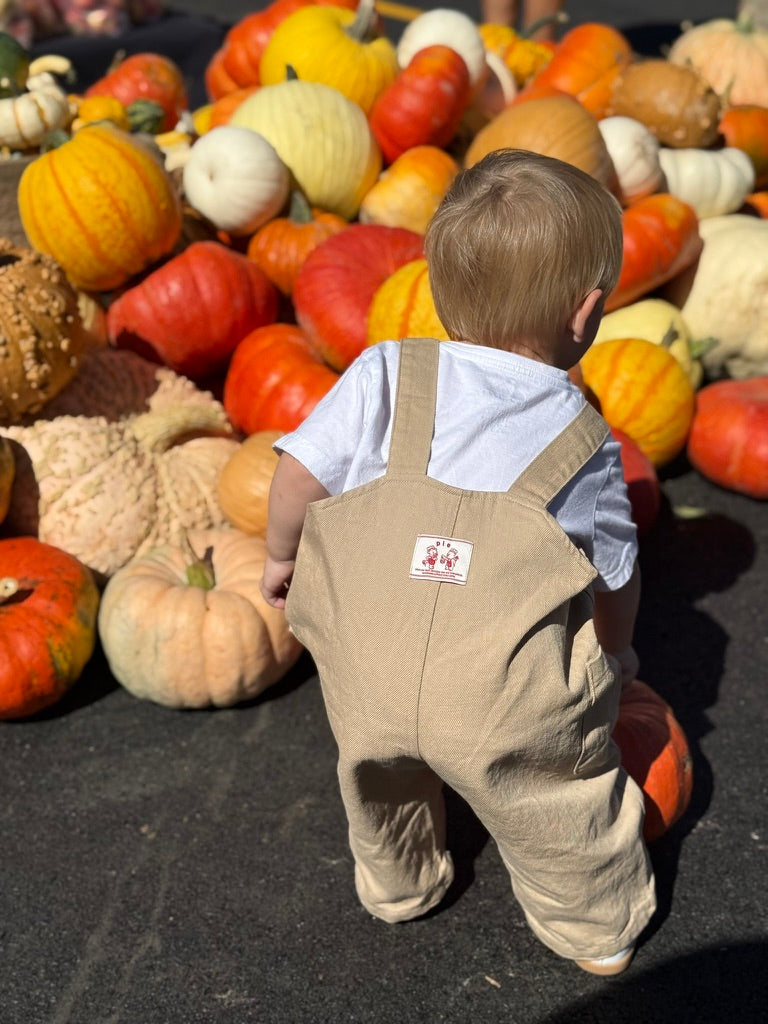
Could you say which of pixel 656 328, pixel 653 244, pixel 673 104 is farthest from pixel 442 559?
pixel 673 104

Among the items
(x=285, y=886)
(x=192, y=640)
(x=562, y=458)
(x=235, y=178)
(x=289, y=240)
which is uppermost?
(x=562, y=458)

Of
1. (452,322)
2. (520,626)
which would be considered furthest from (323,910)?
(452,322)

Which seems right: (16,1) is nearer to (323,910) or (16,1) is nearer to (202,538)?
(202,538)

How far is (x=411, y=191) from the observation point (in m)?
3.84

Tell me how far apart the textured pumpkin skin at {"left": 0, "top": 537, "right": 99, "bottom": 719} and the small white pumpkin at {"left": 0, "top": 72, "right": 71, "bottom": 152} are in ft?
5.84

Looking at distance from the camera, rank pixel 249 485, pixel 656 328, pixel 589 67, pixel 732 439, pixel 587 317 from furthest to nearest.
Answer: pixel 589 67, pixel 656 328, pixel 732 439, pixel 249 485, pixel 587 317

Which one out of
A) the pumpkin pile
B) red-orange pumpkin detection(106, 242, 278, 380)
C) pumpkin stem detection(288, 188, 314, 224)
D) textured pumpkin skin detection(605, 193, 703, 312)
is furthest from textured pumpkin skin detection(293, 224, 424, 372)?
textured pumpkin skin detection(605, 193, 703, 312)

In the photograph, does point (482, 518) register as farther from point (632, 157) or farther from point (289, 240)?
point (632, 157)

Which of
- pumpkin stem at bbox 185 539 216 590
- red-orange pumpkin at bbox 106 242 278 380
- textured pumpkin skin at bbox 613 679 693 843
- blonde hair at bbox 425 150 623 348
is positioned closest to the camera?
blonde hair at bbox 425 150 623 348

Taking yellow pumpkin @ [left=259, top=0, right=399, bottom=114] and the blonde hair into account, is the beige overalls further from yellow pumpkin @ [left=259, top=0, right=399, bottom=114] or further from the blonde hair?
yellow pumpkin @ [left=259, top=0, right=399, bottom=114]

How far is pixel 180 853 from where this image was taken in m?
2.32

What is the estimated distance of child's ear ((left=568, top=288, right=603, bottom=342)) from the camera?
5.16 ft

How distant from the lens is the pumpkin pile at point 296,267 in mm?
2912

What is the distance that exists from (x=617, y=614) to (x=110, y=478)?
160 centimetres
